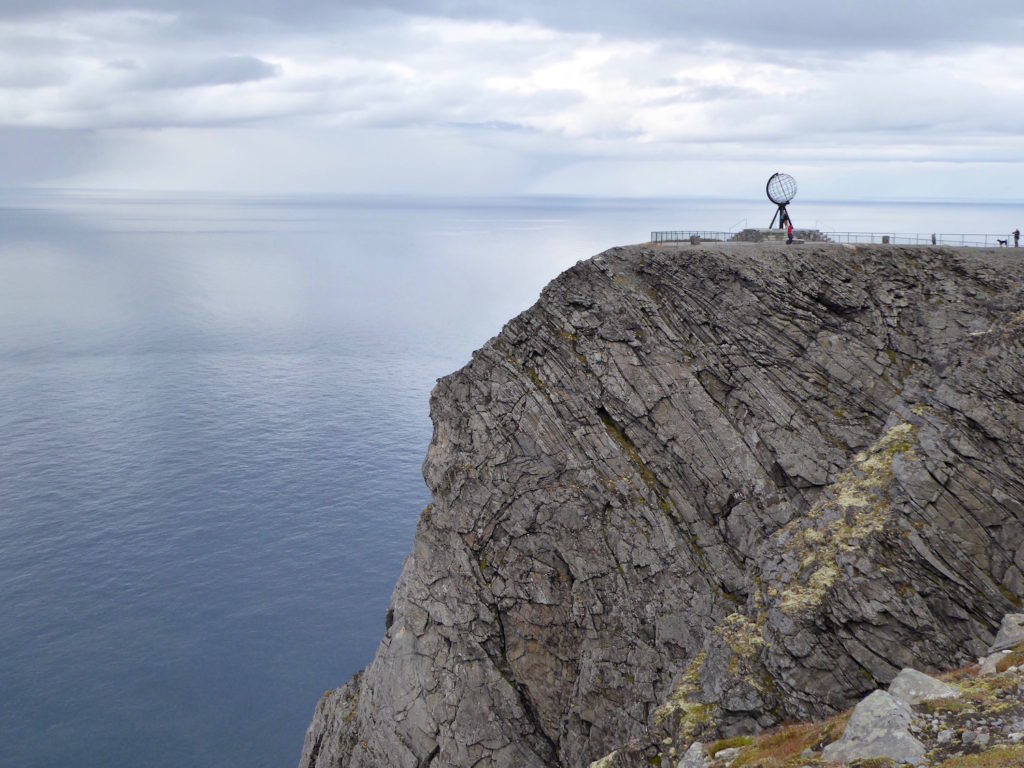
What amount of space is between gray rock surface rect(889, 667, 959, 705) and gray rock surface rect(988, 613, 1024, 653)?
15.7 ft

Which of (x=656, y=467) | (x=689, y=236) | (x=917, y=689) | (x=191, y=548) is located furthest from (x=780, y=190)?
(x=191, y=548)

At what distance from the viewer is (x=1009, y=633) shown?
29.4m

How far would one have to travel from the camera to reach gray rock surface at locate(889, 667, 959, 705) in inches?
987

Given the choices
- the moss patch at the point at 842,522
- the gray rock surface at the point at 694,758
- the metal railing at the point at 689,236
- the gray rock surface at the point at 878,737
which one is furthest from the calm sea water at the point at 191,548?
the gray rock surface at the point at 878,737

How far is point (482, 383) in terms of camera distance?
47531 mm

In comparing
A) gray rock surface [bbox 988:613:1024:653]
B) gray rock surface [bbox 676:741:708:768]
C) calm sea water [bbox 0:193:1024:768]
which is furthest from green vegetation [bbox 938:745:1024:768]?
calm sea water [bbox 0:193:1024:768]

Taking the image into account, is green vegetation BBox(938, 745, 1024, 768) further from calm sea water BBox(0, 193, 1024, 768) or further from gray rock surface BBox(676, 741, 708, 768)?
calm sea water BBox(0, 193, 1024, 768)

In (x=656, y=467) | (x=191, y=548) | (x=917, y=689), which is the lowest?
(x=191, y=548)

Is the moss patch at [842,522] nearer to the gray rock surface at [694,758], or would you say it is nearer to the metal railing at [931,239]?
the gray rock surface at [694,758]

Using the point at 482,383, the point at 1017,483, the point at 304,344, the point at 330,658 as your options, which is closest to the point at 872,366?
the point at 1017,483

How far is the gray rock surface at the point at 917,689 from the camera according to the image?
82.2 ft

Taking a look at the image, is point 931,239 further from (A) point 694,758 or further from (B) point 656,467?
(A) point 694,758

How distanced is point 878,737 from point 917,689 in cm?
298

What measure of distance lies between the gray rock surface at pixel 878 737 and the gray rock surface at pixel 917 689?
0.92m
